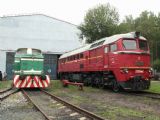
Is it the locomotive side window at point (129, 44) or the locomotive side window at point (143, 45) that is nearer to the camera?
the locomotive side window at point (129, 44)

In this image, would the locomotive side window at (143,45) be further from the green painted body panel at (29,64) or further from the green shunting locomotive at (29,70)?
the green painted body panel at (29,64)

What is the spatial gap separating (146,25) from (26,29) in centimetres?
2315

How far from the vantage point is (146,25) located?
6462 cm

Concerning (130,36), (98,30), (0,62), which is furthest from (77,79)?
(0,62)

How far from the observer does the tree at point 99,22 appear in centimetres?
4953

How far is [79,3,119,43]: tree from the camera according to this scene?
1950 inches

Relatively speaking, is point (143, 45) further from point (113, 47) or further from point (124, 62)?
point (124, 62)

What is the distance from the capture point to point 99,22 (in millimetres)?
50031

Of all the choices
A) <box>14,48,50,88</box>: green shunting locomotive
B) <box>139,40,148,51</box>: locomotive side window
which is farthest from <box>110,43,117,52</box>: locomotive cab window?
<box>14,48,50,88</box>: green shunting locomotive

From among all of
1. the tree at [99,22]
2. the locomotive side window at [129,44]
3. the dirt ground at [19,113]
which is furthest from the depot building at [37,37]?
the dirt ground at [19,113]

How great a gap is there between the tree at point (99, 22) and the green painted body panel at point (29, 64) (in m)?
24.1

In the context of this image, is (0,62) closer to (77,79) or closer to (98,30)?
(98,30)

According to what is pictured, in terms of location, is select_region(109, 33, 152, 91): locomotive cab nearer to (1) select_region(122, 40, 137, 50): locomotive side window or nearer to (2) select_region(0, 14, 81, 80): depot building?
(1) select_region(122, 40, 137, 50): locomotive side window

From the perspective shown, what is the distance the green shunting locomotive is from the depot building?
25851mm
